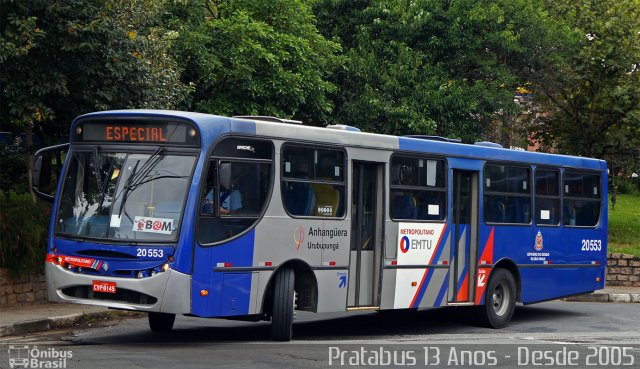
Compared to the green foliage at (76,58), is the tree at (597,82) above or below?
above

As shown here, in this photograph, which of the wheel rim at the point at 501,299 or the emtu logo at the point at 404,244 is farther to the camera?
the wheel rim at the point at 501,299

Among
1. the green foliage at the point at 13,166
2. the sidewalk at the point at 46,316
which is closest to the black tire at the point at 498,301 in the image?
the sidewalk at the point at 46,316

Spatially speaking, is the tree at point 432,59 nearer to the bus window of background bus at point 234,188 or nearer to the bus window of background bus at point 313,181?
the bus window of background bus at point 313,181

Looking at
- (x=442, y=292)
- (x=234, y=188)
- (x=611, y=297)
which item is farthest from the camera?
(x=611, y=297)

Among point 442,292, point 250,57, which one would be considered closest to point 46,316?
point 442,292

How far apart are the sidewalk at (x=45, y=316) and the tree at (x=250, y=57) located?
843 cm

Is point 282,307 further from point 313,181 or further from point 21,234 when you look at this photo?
point 21,234

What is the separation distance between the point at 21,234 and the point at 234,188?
18.1 feet

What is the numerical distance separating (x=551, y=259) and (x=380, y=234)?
4738 millimetres

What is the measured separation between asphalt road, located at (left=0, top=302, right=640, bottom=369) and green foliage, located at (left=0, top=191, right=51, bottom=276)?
73.8 inches

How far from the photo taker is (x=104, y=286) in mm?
11500

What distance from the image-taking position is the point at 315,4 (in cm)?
2980

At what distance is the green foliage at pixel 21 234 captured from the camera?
15.8m

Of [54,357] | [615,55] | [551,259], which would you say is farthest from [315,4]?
[54,357]
